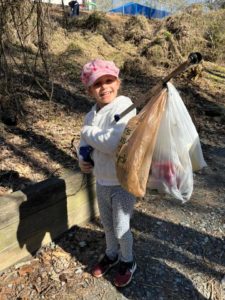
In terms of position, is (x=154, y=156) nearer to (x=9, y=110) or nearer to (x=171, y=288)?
(x=171, y=288)

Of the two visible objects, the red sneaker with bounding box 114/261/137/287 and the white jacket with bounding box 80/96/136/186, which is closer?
the white jacket with bounding box 80/96/136/186

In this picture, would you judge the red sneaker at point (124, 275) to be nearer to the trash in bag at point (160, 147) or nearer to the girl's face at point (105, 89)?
the trash in bag at point (160, 147)

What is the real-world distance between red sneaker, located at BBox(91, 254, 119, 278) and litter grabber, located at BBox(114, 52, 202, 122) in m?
1.19

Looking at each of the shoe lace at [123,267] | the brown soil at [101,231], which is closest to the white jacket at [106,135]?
the brown soil at [101,231]

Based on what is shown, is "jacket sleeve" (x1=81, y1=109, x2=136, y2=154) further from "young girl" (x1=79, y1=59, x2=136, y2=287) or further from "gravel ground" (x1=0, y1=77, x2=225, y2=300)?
"gravel ground" (x1=0, y1=77, x2=225, y2=300)

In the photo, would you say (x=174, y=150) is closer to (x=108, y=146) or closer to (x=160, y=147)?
(x=160, y=147)

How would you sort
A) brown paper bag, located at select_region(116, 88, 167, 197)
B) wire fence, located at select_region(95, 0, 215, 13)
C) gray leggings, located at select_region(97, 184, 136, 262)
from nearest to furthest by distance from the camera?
brown paper bag, located at select_region(116, 88, 167, 197) → gray leggings, located at select_region(97, 184, 136, 262) → wire fence, located at select_region(95, 0, 215, 13)

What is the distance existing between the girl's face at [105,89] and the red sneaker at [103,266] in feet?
4.01

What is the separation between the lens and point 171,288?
2.89m

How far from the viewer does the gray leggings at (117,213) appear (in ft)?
8.48

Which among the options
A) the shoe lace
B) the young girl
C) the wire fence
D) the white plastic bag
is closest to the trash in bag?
the white plastic bag

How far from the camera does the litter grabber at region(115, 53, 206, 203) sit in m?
2.25

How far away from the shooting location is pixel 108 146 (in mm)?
2375

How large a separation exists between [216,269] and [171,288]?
0.44m
